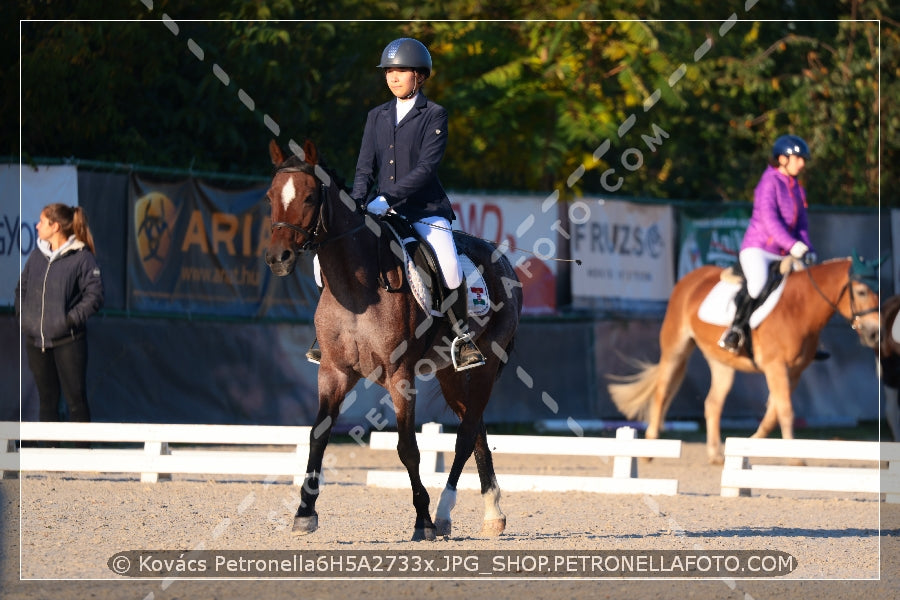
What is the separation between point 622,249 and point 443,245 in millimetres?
9574

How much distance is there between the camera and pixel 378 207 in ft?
26.4

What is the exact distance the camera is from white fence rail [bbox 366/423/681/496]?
36.4 feet

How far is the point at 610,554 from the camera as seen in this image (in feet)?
24.9

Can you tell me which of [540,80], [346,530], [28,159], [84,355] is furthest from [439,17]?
[346,530]

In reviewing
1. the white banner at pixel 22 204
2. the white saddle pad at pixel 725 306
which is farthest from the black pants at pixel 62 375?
the white saddle pad at pixel 725 306

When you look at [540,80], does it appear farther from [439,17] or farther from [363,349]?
[363,349]

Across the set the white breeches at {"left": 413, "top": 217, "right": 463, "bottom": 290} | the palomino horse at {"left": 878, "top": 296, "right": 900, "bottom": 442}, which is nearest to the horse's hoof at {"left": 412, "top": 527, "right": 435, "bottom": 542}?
the white breeches at {"left": 413, "top": 217, "right": 463, "bottom": 290}

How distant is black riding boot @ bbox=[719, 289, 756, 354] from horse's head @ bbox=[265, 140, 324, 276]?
7365 millimetres

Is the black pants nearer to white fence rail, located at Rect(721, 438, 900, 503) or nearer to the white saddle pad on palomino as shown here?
white fence rail, located at Rect(721, 438, 900, 503)

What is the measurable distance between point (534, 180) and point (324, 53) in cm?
373

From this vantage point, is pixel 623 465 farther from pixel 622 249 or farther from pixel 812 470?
pixel 622 249

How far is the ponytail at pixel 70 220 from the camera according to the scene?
11633mm
